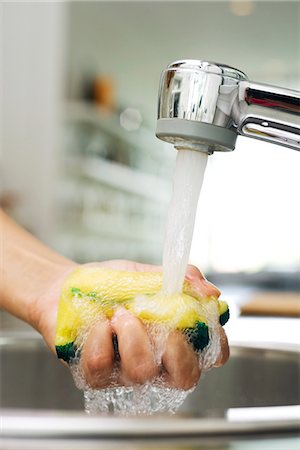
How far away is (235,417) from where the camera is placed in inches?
15.9

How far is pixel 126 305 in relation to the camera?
1.46 ft

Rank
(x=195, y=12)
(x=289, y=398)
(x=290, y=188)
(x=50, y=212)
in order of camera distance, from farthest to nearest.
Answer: (x=290, y=188), (x=195, y=12), (x=50, y=212), (x=289, y=398)

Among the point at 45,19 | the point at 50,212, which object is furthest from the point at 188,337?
the point at 45,19

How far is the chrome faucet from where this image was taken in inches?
15.3

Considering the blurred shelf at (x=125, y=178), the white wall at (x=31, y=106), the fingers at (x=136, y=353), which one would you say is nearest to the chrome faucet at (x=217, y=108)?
the fingers at (x=136, y=353)

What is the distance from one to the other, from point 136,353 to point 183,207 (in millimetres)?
83

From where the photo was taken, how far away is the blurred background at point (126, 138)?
319 cm

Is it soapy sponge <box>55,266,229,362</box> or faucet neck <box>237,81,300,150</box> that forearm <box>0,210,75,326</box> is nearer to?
soapy sponge <box>55,266,229,362</box>

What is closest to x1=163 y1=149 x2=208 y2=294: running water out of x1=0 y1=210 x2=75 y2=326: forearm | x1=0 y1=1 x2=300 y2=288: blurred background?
x1=0 y1=210 x2=75 y2=326: forearm

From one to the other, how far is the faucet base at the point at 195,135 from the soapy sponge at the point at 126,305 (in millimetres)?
91

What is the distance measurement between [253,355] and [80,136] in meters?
3.13

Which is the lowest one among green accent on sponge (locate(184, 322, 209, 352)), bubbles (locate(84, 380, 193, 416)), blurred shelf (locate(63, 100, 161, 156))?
blurred shelf (locate(63, 100, 161, 156))

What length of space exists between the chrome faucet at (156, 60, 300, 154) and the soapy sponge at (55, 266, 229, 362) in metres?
0.09

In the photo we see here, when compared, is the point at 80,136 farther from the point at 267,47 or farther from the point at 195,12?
the point at 267,47
